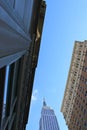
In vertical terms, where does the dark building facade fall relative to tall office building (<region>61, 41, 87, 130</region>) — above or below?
above

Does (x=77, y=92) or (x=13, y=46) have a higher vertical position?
(x=13, y=46)

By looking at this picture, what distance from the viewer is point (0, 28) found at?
4.01 metres

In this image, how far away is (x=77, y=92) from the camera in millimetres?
76938

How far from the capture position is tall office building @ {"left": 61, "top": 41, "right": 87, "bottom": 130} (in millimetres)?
68994

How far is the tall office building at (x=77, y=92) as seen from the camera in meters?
69.0

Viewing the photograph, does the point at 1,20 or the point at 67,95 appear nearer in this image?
the point at 1,20

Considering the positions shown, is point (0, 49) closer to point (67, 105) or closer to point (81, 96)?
point (81, 96)

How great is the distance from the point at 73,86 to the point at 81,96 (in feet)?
67.2

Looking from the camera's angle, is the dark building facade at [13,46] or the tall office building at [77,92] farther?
the tall office building at [77,92]

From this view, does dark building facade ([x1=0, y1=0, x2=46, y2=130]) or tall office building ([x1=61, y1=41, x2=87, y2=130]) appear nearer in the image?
dark building facade ([x1=0, y1=0, x2=46, y2=130])

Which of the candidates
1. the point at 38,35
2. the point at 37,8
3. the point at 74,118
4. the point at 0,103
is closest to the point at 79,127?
the point at 74,118

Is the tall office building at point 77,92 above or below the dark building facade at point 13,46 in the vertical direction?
below

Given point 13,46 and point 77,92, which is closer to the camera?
point 13,46

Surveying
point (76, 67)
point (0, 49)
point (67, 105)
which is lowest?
point (67, 105)
